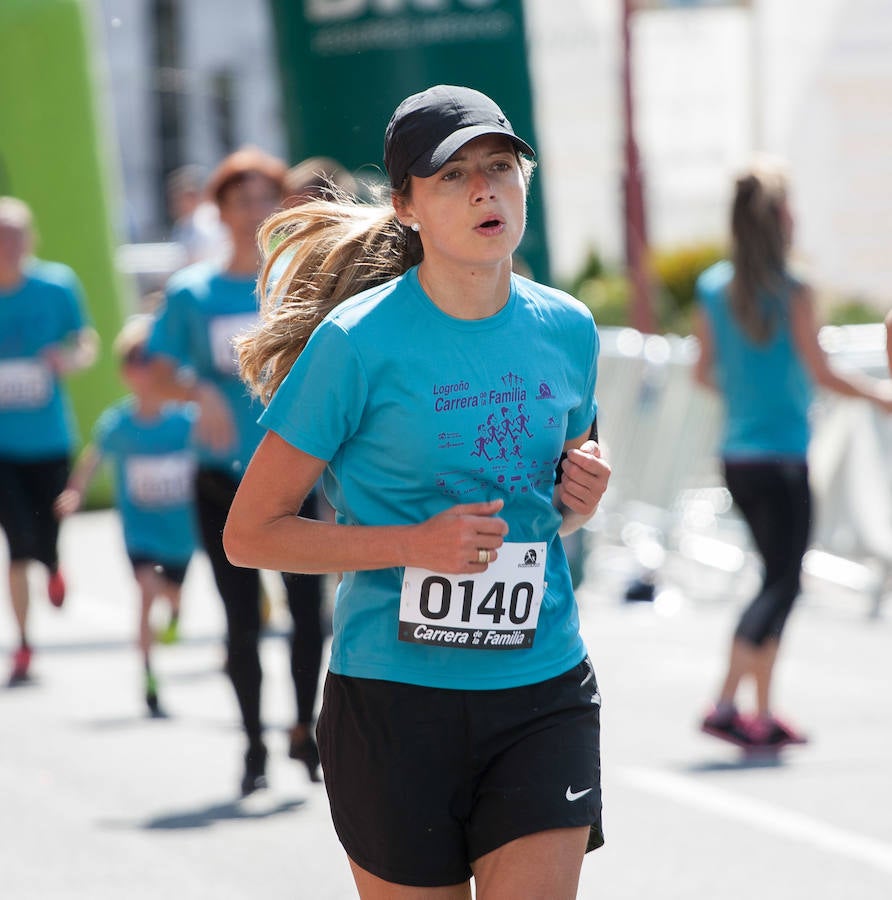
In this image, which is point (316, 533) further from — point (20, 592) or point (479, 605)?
point (20, 592)

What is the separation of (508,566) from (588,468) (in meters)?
0.21

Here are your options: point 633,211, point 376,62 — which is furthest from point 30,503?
point 633,211

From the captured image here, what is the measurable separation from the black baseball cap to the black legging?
9.19 feet

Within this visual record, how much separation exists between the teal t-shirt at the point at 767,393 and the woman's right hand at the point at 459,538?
416 cm

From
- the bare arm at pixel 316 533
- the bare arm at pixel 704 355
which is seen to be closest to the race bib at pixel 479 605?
the bare arm at pixel 316 533

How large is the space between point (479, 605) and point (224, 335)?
11.1ft

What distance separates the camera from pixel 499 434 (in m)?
3.26

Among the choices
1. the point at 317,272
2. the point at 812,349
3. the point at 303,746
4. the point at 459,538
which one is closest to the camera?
the point at 459,538

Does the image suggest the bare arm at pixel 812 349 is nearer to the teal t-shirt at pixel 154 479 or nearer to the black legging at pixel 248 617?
the black legging at pixel 248 617

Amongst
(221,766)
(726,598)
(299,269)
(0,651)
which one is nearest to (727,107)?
(726,598)

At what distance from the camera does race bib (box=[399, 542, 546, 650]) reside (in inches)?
129

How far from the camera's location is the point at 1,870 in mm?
5852

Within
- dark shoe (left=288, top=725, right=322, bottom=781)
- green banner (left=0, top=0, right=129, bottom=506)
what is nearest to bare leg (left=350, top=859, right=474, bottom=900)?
dark shoe (left=288, top=725, right=322, bottom=781)

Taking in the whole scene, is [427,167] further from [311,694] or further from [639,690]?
[639,690]
